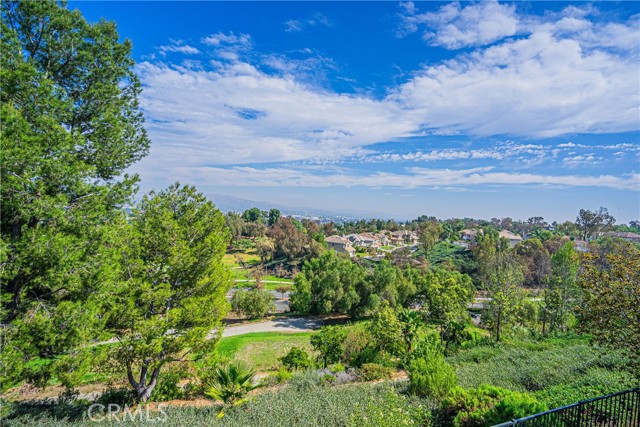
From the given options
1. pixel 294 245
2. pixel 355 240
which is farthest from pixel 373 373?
pixel 355 240

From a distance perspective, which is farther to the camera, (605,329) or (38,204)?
(605,329)

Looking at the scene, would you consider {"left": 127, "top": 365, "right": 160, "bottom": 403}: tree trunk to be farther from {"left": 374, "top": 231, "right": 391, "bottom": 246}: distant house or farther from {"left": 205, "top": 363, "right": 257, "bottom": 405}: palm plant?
{"left": 374, "top": 231, "right": 391, "bottom": 246}: distant house

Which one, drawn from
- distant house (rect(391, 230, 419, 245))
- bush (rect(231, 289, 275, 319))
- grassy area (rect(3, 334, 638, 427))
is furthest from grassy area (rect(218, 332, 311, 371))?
distant house (rect(391, 230, 419, 245))

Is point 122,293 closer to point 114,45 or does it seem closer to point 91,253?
point 91,253

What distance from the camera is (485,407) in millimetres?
5387

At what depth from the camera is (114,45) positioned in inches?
295

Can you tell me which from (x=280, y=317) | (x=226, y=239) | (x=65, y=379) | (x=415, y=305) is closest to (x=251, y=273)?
(x=280, y=317)

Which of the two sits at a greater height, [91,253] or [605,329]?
[91,253]

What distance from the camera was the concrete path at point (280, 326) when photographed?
24.3m

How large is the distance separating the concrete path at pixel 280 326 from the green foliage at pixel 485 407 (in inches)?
781

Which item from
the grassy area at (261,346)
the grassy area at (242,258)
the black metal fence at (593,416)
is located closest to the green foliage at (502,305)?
the black metal fence at (593,416)

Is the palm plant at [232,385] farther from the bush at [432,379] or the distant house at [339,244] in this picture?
the distant house at [339,244]

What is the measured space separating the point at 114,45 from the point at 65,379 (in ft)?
25.0

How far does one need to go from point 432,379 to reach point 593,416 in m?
2.97
